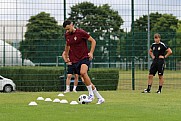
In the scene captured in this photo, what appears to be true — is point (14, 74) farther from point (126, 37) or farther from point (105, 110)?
point (105, 110)

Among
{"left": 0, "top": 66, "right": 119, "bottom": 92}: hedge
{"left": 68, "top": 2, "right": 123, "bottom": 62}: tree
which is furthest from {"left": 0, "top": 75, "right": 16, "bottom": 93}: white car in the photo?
{"left": 68, "top": 2, "right": 123, "bottom": 62}: tree

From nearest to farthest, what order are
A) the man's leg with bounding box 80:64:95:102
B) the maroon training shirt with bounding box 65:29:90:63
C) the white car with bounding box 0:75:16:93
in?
1. the man's leg with bounding box 80:64:95:102
2. the maroon training shirt with bounding box 65:29:90:63
3. the white car with bounding box 0:75:16:93

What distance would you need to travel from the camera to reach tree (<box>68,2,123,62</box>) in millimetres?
21766

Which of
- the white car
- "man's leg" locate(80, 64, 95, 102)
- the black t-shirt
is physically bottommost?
the white car

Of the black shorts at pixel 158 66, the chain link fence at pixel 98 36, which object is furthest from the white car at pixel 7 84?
the black shorts at pixel 158 66

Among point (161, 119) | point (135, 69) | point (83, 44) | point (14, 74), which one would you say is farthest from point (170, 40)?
point (161, 119)

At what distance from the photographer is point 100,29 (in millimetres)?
22156

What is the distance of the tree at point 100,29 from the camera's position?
21766mm

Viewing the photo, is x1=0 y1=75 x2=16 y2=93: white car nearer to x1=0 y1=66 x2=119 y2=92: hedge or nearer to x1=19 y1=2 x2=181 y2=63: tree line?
x1=0 y1=66 x2=119 y2=92: hedge

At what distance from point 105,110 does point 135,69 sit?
34.8 feet

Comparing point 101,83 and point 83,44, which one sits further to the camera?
point 101,83

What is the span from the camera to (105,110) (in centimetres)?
1076

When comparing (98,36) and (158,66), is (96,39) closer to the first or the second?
(98,36)

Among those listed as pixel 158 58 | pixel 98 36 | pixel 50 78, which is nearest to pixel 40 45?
pixel 50 78
